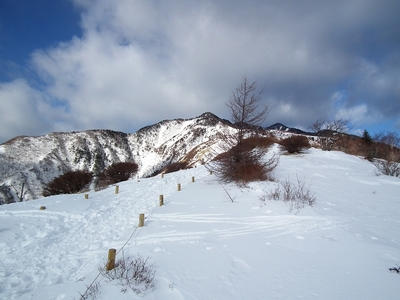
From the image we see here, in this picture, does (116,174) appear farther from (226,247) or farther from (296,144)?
(226,247)

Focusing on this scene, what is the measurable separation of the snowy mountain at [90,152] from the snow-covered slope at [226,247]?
32.8 m

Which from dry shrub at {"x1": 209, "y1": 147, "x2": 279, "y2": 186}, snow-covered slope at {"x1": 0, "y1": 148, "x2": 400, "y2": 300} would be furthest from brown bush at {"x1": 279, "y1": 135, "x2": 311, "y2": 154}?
snow-covered slope at {"x1": 0, "y1": 148, "x2": 400, "y2": 300}

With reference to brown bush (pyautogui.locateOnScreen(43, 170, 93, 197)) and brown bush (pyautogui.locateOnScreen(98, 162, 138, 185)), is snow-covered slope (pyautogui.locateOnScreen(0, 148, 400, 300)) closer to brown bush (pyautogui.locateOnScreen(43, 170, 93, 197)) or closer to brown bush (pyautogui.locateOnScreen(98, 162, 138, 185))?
brown bush (pyautogui.locateOnScreen(43, 170, 93, 197))

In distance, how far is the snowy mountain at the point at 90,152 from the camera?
187 feet

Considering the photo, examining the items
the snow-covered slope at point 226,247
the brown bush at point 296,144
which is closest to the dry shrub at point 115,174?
the snow-covered slope at point 226,247

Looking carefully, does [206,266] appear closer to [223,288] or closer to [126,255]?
[223,288]

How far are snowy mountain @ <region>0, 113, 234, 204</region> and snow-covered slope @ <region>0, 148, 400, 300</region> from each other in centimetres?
3282

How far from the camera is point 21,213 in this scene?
9.50m

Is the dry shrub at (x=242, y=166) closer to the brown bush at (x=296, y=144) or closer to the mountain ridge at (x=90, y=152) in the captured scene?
the brown bush at (x=296, y=144)

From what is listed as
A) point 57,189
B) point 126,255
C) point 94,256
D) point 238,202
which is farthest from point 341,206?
point 57,189

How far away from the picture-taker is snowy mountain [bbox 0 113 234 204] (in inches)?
2242

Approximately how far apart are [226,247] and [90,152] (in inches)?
3960

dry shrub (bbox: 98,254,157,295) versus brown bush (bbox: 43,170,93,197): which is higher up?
dry shrub (bbox: 98,254,157,295)

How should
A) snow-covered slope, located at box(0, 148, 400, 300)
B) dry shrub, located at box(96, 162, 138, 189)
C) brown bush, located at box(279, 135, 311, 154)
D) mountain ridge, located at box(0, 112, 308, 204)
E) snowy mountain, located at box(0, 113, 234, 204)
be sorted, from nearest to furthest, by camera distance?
1. snow-covered slope, located at box(0, 148, 400, 300)
2. brown bush, located at box(279, 135, 311, 154)
3. dry shrub, located at box(96, 162, 138, 189)
4. mountain ridge, located at box(0, 112, 308, 204)
5. snowy mountain, located at box(0, 113, 234, 204)
